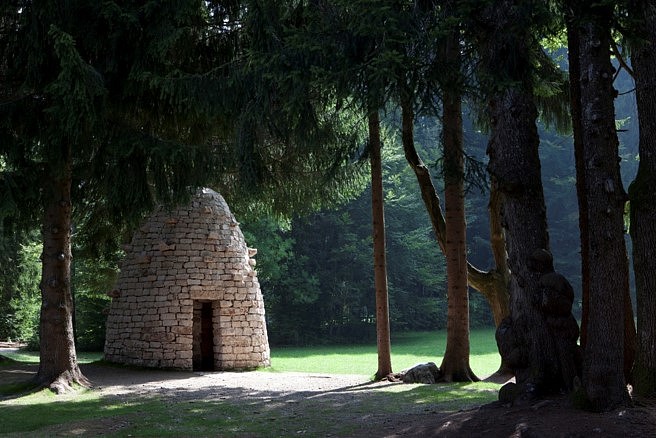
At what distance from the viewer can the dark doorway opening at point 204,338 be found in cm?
1670

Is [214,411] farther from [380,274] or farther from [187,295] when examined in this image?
[187,295]

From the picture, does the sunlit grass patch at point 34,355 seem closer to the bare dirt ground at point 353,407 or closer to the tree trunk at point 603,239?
the bare dirt ground at point 353,407

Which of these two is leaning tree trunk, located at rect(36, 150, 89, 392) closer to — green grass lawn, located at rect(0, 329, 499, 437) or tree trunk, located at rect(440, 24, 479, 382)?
green grass lawn, located at rect(0, 329, 499, 437)

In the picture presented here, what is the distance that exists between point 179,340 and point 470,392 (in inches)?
268

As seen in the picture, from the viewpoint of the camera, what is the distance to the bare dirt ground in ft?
20.7

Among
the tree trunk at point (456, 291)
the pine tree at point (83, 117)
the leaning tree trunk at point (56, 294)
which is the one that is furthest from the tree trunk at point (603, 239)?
the leaning tree trunk at point (56, 294)

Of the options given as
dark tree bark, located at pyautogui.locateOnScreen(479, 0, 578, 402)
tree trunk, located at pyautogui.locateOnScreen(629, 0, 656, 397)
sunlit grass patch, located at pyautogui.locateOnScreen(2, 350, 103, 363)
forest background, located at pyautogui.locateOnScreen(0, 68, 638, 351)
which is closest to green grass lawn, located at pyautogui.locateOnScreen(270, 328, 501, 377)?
forest background, located at pyautogui.locateOnScreen(0, 68, 638, 351)

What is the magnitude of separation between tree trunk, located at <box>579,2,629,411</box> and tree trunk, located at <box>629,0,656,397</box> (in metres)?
0.39

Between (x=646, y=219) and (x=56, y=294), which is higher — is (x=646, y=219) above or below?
above

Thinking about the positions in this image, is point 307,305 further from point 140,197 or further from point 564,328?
point 564,328

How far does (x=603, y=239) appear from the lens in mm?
6617

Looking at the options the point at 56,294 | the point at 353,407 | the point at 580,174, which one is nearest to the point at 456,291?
the point at 353,407

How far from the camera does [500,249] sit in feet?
45.1

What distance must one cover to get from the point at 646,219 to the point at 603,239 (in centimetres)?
78
